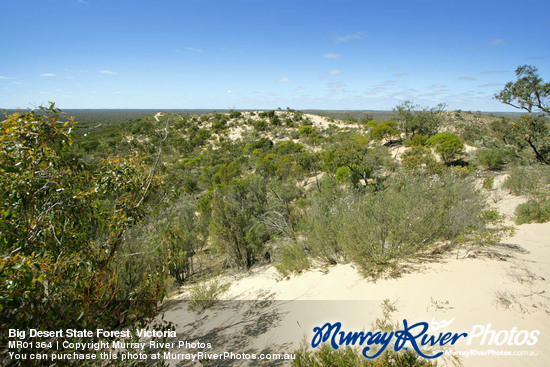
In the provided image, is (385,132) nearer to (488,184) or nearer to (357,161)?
(357,161)

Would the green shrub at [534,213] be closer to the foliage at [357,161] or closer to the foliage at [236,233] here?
the foliage at [357,161]

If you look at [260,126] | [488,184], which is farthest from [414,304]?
[260,126]

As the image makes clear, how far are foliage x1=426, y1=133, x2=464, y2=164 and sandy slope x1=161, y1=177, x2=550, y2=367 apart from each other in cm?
1173

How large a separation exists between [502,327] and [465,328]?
1.55 feet

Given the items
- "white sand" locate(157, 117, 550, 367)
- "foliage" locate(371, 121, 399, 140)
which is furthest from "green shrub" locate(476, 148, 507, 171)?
"white sand" locate(157, 117, 550, 367)

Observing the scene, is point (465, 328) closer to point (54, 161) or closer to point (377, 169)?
point (54, 161)

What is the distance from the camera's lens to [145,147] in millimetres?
29984

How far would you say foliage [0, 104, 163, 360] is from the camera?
1.89 meters

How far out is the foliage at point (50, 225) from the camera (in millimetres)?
1893

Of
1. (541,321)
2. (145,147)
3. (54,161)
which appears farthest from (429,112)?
(145,147)

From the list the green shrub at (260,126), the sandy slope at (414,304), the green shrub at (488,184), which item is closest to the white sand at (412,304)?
the sandy slope at (414,304)

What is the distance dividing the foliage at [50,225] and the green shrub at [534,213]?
12.5 m

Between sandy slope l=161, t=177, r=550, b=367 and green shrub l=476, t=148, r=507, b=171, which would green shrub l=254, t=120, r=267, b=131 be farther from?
sandy slope l=161, t=177, r=550, b=367

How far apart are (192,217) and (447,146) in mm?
17542
